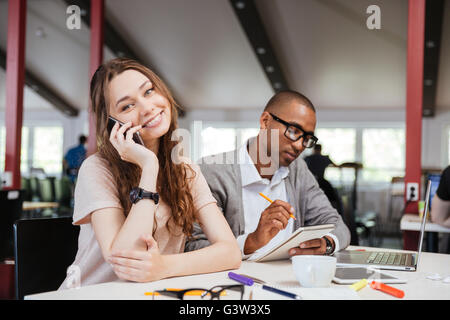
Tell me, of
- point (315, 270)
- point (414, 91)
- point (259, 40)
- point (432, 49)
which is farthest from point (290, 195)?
point (432, 49)

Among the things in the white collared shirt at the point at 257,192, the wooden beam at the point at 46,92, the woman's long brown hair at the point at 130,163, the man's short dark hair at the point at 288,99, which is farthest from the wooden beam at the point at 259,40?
the wooden beam at the point at 46,92

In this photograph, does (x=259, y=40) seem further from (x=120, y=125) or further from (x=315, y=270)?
(x=315, y=270)

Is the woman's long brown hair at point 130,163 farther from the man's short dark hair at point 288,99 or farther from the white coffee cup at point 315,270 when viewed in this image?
the man's short dark hair at point 288,99

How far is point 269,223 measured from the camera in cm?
132

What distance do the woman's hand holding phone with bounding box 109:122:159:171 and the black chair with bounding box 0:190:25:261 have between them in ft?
6.00

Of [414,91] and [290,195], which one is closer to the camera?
[290,195]

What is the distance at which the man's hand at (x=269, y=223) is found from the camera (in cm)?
130

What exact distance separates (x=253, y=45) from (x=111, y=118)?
19.8ft

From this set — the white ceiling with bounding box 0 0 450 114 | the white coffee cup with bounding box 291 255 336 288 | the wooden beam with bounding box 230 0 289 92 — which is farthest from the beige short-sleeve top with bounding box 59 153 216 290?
the wooden beam with bounding box 230 0 289 92

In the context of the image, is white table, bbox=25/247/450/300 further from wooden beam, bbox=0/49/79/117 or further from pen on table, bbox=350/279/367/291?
wooden beam, bbox=0/49/79/117

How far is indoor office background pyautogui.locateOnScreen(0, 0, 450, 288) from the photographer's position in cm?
638

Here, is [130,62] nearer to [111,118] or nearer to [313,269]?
[111,118]

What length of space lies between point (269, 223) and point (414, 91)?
2.16 metres
